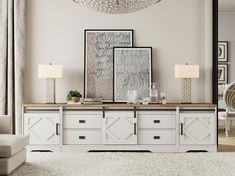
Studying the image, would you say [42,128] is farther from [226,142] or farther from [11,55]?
[226,142]

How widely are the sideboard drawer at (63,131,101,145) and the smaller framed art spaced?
2.06 m

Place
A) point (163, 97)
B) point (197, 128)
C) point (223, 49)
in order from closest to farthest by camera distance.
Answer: point (197, 128) → point (163, 97) → point (223, 49)

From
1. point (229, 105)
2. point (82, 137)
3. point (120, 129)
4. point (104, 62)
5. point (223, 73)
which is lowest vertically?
point (82, 137)

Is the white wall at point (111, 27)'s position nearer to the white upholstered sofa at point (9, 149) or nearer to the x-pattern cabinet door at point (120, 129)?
the x-pattern cabinet door at point (120, 129)

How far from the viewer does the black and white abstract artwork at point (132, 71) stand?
548 cm

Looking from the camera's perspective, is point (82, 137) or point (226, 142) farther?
point (226, 142)

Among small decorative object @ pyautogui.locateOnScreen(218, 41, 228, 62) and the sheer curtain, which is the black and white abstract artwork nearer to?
small decorative object @ pyautogui.locateOnScreen(218, 41, 228, 62)

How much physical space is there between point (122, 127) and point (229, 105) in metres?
1.69

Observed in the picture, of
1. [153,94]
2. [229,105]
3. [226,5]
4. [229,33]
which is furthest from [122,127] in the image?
[226,5]

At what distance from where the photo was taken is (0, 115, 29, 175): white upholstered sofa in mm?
3586

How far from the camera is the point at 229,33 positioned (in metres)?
5.87

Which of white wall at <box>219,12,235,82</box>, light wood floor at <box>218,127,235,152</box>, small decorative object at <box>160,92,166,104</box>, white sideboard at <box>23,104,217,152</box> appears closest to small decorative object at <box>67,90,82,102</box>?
white sideboard at <box>23,104,217,152</box>

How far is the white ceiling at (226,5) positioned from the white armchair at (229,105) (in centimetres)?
106

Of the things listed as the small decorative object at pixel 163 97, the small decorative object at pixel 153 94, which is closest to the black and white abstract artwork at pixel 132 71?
the small decorative object at pixel 153 94
